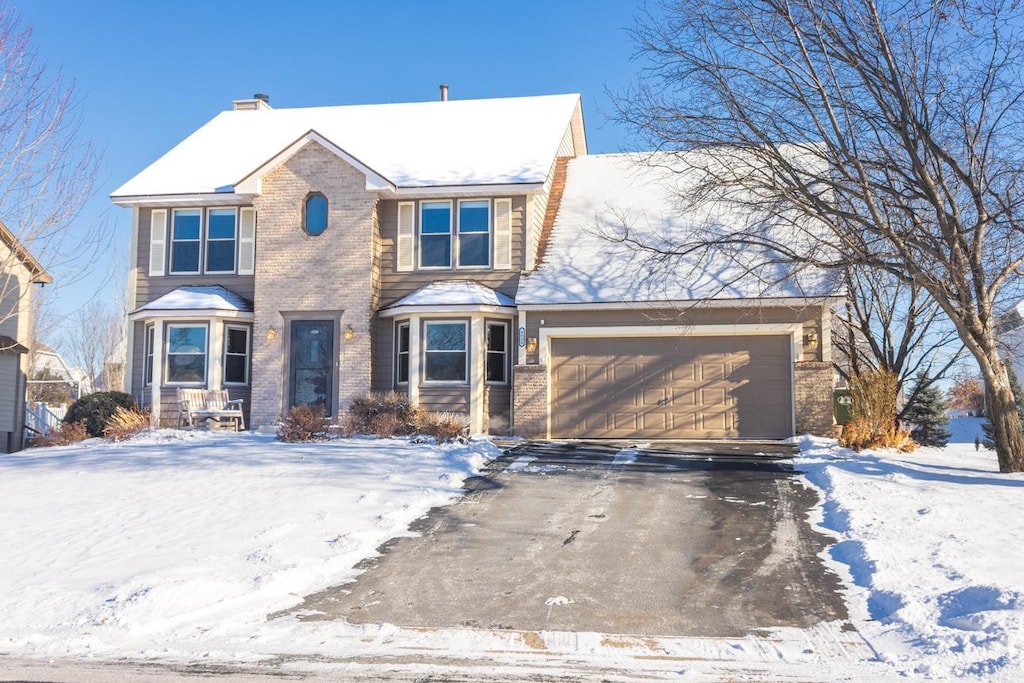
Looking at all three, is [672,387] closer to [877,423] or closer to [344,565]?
[877,423]

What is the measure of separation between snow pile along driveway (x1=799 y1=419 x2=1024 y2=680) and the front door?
1078 cm

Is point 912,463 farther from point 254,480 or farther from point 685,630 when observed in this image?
point 254,480

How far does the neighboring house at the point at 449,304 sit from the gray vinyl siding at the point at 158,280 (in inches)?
1.8

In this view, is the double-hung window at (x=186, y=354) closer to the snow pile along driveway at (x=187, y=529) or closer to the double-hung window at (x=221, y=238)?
the double-hung window at (x=221, y=238)

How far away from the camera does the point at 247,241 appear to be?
2052cm

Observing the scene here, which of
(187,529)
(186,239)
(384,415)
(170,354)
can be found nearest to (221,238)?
(186,239)

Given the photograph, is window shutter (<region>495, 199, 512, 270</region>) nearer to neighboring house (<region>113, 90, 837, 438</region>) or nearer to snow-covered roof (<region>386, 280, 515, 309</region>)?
neighboring house (<region>113, 90, 837, 438</region>)

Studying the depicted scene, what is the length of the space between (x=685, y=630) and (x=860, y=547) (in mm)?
2820

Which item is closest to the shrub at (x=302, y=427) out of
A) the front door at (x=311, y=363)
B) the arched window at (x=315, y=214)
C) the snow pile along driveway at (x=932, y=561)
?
the front door at (x=311, y=363)

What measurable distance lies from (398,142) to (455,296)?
18.1 ft

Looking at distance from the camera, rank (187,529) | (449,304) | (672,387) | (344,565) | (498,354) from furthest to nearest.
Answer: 1. (498,354)
2. (449,304)
3. (672,387)
4. (187,529)
5. (344,565)

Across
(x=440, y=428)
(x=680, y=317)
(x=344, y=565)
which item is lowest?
(x=344, y=565)

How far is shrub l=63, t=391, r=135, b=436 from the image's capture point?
18.3m

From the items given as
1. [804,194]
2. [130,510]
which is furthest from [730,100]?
[130,510]
